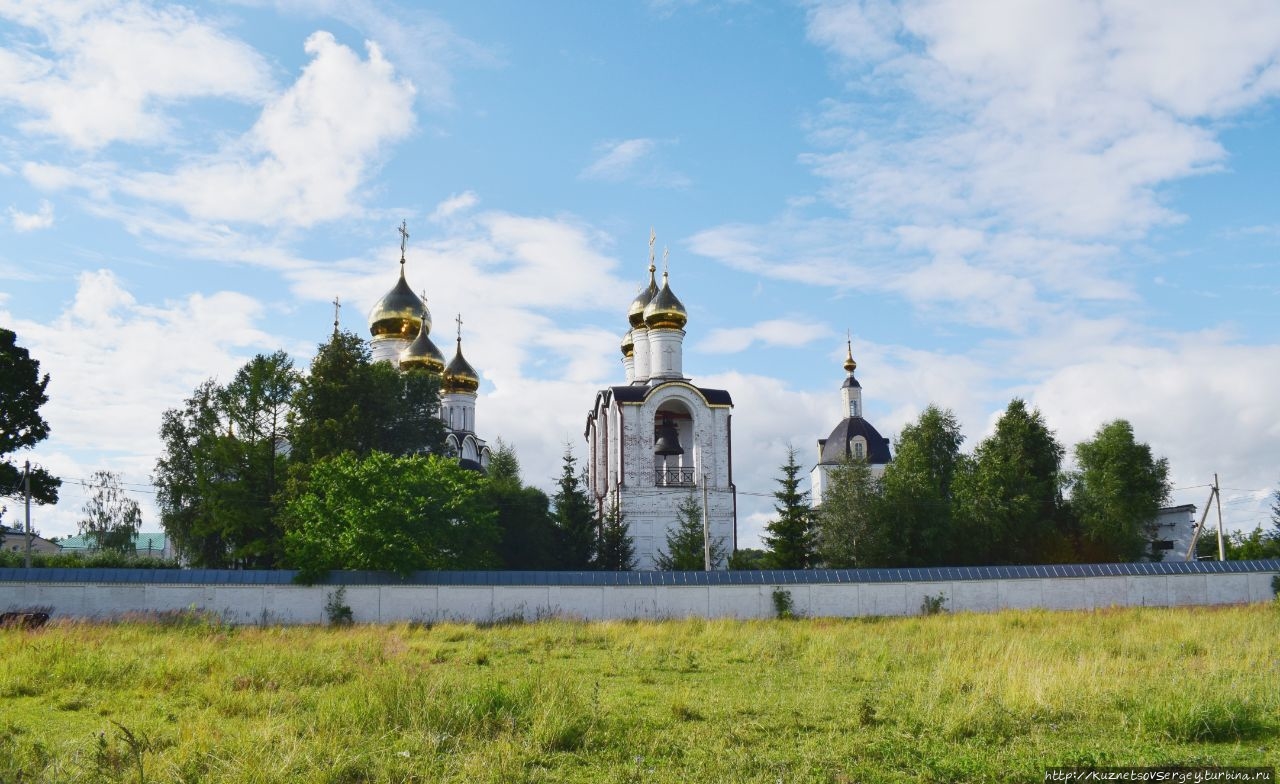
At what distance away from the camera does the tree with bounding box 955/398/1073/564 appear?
33906 millimetres

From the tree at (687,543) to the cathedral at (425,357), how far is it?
1135cm

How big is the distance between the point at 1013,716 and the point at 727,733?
95.6 inches

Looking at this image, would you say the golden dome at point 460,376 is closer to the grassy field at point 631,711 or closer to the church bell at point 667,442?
the church bell at point 667,442

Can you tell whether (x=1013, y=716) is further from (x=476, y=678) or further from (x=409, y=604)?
(x=409, y=604)

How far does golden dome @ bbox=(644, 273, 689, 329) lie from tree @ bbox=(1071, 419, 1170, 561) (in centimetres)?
1631

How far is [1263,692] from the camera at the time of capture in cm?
959

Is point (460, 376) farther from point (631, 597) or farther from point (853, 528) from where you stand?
point (631, 597)

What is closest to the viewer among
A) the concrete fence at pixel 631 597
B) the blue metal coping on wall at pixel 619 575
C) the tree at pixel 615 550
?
the concrete fence at pixel 631 597

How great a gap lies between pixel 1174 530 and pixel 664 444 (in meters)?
22.6

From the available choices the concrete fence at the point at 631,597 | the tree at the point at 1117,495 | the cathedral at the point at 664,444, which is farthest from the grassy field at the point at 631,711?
the tree at the point at 1117,495

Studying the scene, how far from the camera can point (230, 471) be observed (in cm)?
3259

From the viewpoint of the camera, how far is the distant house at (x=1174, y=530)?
140 feet

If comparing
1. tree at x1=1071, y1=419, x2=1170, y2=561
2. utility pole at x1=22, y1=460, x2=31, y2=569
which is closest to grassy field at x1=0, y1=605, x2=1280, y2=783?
utility pole at x1=22, y1=460, x2=31, y2=569

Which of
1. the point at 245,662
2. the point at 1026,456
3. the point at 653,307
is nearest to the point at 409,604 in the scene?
the point at 245,662
